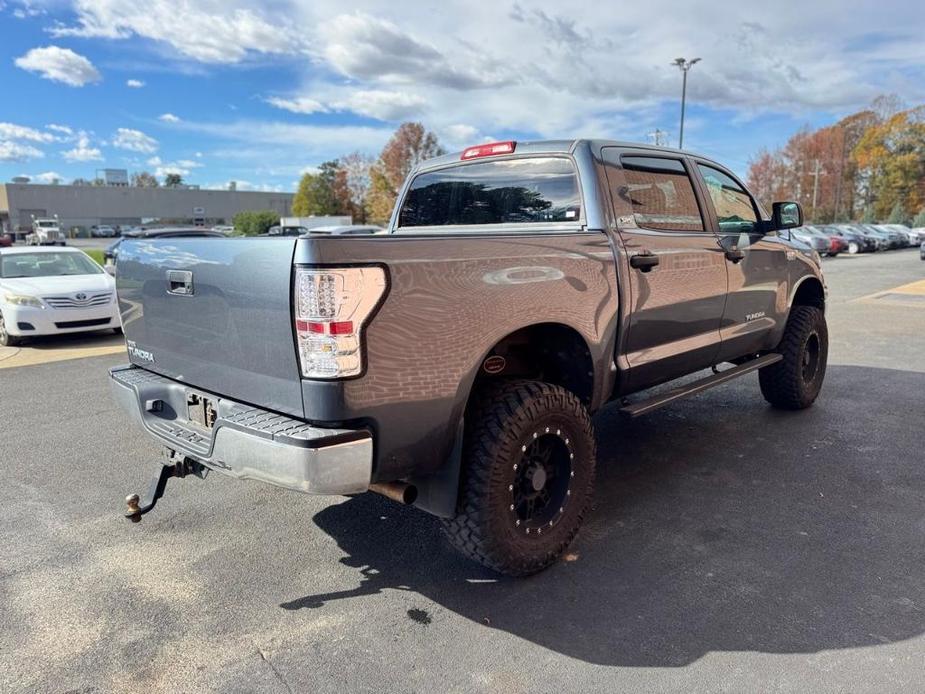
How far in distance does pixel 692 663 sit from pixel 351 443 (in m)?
1.51

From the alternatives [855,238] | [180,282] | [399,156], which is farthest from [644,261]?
[399,156]

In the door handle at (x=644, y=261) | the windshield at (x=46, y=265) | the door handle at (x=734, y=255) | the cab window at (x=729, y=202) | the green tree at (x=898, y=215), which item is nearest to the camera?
the door handle at (x=644, y=261)

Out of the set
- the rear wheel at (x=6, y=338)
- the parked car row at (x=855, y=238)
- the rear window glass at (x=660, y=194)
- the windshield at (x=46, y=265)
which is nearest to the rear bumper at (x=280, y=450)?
the rear window glass at (x=660, y=194)

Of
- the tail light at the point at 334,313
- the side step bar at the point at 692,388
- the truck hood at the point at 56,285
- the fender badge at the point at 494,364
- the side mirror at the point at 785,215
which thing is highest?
the side mirror at the point at 785,215

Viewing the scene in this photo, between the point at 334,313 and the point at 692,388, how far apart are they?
268 cm

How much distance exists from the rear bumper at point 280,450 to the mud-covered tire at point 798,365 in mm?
4176

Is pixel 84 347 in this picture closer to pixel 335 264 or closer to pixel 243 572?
pixel 243 572

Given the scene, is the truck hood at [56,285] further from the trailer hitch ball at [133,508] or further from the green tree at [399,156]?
the green tree at [399,156]

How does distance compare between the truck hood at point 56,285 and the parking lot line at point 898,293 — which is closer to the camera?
the truck hood at point 56,285

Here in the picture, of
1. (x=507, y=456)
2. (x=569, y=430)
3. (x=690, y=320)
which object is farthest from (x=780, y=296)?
(x=507, y=456)

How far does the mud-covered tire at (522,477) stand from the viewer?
2791 millimetres

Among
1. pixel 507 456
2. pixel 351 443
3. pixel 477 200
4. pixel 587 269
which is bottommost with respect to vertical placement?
pixel 507 456

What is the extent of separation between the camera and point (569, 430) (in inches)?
123

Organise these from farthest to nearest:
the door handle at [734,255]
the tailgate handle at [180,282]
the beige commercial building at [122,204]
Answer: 1. the beige commercial building at [122,204]
2. the door handle at [734,255]
3. the tailgate handle at [180,282]
